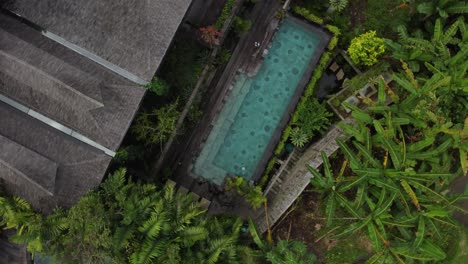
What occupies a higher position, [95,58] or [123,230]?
[95,58]

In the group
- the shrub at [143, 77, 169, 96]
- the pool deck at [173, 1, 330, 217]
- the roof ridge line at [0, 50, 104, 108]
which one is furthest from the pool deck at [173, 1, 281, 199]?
the roof ridge line at [0, 50, 104, 108]

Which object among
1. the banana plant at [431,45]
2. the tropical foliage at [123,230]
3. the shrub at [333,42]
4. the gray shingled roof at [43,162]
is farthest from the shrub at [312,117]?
the gray shingled roof at [43,162]

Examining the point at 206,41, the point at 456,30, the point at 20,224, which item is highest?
the point at 456,30

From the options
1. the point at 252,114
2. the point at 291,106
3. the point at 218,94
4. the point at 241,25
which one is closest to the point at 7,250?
the point at 218,94

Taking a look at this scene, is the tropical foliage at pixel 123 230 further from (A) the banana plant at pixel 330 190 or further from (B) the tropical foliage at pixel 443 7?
(B) the tropical foliage at pixel 443 7

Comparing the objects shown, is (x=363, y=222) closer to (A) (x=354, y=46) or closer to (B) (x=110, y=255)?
(A) (x=354, y=46)

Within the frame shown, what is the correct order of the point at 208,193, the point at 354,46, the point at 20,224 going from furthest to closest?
the point at 208,193
the point at 354,46
the point at 20,224

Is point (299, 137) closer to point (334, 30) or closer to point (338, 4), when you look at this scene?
point (334, 30)

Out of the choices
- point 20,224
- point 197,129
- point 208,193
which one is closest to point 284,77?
point 197,129
